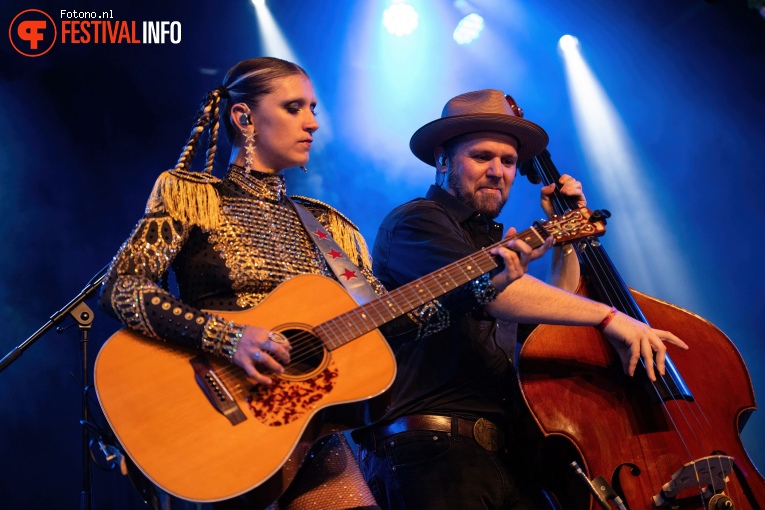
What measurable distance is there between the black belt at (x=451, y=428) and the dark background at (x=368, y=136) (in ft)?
8.67

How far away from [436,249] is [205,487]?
1303mm

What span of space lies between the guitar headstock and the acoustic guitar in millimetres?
530

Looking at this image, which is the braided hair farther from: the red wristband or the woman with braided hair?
the red wristband

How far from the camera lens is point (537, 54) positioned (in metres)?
6.27

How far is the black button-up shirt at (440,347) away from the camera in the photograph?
2674mm

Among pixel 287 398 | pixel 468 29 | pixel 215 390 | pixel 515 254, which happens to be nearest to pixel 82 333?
pixel 215 390

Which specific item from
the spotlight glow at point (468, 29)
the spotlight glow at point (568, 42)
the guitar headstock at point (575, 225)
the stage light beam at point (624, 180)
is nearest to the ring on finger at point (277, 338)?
the guitar headstock at point (575, 225)

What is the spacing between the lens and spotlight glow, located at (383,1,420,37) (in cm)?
614

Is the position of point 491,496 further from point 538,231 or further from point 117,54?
point 117,54

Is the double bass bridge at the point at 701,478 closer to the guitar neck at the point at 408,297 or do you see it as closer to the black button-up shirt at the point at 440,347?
the black button-up shirt at the point at 440,347

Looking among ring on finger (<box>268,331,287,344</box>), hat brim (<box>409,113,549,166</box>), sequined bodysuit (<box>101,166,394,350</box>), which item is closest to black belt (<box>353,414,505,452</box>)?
sequined bodysuit (<box>101,166,394,350</box>)

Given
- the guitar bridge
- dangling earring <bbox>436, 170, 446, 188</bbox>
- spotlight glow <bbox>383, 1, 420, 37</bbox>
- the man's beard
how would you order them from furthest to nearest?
spotlight glow <bbox>383, 1, 420, 37</bbox> < dangling earring <bbox>436, 170, 446, 188</bbox> < the man's beard < the guitar bridge

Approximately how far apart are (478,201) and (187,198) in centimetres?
151

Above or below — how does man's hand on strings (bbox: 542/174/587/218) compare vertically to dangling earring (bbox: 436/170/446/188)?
below
